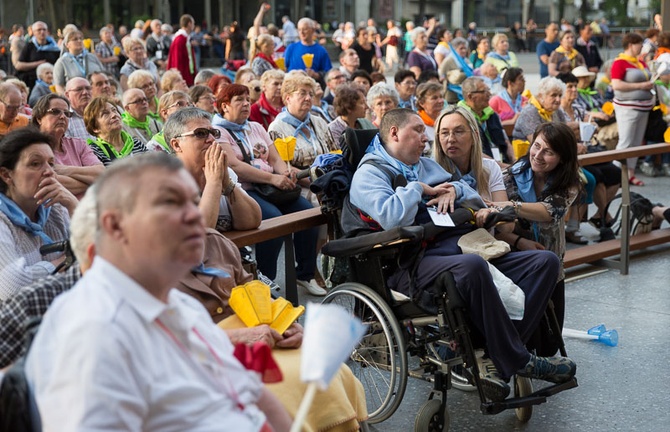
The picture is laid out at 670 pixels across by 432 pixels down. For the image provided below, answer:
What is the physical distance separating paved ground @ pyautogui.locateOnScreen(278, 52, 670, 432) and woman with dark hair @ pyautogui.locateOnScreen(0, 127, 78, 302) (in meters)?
1.72

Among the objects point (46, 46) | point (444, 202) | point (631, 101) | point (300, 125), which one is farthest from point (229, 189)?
point (46, 46)

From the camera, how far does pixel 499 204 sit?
5004mm

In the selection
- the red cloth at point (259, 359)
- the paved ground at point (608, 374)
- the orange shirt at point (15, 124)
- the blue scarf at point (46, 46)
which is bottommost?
the paved ground at point (608, 374)

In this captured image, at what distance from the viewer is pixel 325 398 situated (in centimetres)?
332

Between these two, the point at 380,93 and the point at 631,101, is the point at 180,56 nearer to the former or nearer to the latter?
the point at 631,101

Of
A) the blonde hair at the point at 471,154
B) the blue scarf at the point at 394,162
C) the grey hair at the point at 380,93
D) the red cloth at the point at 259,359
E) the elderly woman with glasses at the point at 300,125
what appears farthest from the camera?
the grey hair at the point at 380,93

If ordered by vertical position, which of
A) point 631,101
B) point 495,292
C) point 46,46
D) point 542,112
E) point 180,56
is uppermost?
point 46,46

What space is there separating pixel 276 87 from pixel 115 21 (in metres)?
33.9

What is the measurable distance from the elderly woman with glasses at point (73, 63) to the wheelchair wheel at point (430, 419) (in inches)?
310

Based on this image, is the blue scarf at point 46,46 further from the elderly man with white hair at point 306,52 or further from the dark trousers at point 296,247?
the dark trousers at point 296,247

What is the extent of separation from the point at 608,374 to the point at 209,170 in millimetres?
2361

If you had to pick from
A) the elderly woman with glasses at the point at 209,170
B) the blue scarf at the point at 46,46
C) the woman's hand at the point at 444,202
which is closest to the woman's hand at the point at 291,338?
the elderly woman with glasses at the point at 209,170

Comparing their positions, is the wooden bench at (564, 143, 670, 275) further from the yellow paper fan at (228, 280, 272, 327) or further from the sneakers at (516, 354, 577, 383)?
the yellow paper fan at (228, 280, 272, 327)

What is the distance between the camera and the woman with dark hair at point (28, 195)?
3729 millimetres
